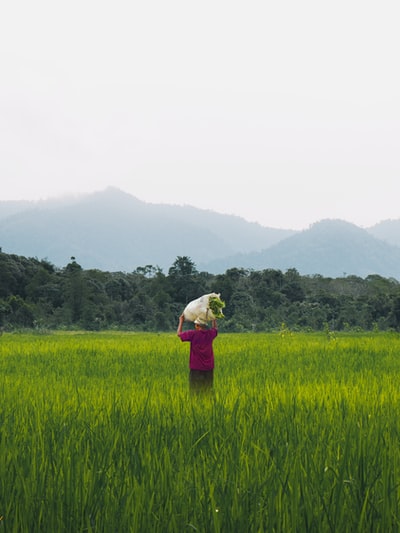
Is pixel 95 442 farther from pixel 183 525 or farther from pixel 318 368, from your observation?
pixel 318 368

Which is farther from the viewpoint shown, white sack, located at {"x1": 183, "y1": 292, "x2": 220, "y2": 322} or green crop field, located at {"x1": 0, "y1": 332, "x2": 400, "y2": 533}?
white sack, located at {"x1": 183, "y1": 292, "x2": 220, "y2": 322}

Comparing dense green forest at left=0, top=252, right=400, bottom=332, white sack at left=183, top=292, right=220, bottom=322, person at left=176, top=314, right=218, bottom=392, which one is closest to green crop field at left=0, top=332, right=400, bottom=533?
person at left=176, top=314, right=218, bottom=392

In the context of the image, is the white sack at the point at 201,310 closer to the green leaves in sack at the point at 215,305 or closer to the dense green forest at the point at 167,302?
the green leaves in sack at the point at 215,305

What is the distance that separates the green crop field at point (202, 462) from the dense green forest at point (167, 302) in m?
20.8

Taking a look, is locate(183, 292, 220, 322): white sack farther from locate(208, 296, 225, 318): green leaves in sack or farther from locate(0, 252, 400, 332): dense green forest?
locate(0, 252, 400, 332): dense green forest

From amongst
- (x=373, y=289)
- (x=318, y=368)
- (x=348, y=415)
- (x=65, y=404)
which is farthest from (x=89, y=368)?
(x=373, y=289)

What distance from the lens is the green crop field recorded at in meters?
2.16

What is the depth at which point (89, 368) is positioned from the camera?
9133mm

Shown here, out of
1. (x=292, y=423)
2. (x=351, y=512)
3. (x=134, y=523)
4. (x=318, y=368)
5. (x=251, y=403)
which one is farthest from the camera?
(x=318, y=368)

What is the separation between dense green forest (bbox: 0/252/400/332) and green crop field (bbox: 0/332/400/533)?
20.8 meters

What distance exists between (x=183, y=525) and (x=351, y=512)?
0.61m

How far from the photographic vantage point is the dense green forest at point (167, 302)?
26.8 m

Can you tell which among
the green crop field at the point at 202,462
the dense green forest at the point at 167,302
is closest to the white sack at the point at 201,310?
the green crop field at the point at 202,462

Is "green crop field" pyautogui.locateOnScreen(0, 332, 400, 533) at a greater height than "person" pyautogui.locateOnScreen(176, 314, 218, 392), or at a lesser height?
lesser
